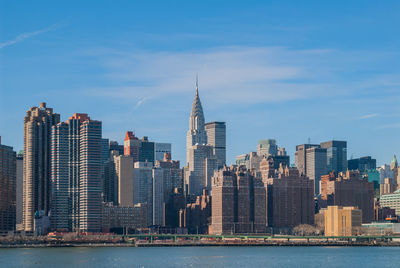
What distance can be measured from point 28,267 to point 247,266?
48.0 m

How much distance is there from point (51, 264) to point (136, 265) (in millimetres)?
19598

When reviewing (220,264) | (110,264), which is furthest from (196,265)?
(110,264)

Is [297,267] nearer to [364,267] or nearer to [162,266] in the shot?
[364,267]

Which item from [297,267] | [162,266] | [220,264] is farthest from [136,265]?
[297,267]

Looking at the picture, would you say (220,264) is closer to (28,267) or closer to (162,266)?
(162,266)

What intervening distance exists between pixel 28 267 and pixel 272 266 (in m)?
53.7

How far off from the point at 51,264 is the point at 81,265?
7897mm

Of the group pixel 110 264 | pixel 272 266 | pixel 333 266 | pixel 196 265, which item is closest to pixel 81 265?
pixel 110 264

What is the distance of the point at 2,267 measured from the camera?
187 meters

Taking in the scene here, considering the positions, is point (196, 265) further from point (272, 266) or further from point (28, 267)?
point (28, 267)

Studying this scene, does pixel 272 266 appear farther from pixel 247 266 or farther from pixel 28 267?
pixel 28 267

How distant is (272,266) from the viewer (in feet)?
637

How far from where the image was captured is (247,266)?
634 feet

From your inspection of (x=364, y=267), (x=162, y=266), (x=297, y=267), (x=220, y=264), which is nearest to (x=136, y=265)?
(x=162, y=266)
